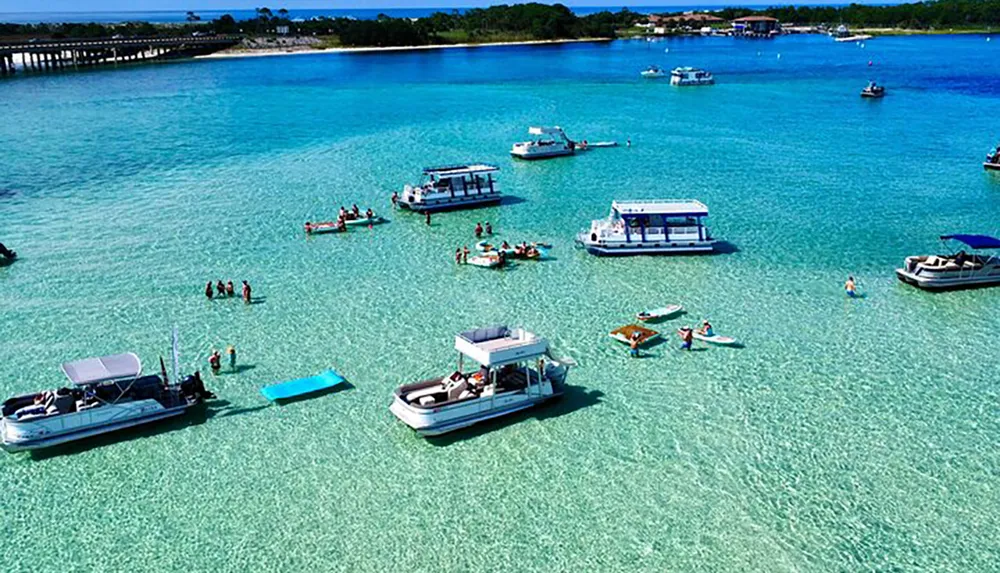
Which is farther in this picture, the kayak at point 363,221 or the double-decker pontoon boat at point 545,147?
the double-decker pontoon boat at point 545,147

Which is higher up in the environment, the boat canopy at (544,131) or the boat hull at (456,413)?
the boat canopy at (544,131)

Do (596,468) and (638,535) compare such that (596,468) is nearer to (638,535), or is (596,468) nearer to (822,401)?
(638,535)

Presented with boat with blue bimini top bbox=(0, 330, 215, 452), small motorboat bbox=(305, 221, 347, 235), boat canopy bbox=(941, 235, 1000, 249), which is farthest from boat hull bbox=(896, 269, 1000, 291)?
boat with blue bimini top bbox=(0, 330, 215, 452)

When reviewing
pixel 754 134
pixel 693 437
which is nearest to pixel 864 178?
pixel 754 134

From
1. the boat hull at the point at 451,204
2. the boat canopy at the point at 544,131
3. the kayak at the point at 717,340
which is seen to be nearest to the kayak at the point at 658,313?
the kayak at the point at 717,340

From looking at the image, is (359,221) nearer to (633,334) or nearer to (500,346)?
(633,334)

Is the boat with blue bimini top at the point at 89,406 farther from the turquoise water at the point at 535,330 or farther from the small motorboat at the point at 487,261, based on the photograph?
the small motorboat at the point at 487,261

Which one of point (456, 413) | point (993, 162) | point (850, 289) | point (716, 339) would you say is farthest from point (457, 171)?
point (993, 162)
